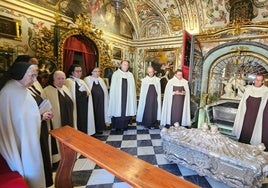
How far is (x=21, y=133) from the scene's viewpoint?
182 centimetres

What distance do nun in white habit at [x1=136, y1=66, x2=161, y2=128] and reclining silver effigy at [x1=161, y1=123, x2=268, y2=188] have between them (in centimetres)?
202

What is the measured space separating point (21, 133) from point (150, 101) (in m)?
3.90

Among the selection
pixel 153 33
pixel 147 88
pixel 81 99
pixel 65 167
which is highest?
pixel 153 33

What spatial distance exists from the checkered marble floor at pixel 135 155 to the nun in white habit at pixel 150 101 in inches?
14.6

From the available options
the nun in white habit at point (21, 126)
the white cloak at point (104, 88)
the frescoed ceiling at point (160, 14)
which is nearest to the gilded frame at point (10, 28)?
the frescoed ceiling at point (160, 14)

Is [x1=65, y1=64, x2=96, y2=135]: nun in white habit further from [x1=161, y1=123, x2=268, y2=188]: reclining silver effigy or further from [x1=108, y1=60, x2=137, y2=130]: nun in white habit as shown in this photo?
[x1=161, y1=123, x2=268, y2=188]: reclining silver effigy

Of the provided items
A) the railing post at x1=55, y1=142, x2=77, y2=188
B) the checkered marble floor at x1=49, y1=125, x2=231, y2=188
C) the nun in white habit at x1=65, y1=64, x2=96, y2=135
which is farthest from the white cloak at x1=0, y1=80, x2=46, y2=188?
the nun in white habit at x1=65, y1=64, x2=96, y2=135

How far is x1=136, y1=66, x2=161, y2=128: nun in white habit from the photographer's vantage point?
5.30 m

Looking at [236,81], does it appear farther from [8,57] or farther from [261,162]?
[8,57]

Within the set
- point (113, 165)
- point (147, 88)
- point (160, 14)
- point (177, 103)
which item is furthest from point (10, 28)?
point (160, 14)

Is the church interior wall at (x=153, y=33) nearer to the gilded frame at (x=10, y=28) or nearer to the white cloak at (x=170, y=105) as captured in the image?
the gilded frame at (x=10, y=28)

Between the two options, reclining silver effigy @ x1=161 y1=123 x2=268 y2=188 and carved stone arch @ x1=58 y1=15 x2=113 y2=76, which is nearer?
reclining silver effigy @ x1=161 y1=123 x2=268 y2=188

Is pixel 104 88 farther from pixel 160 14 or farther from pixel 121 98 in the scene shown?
pixel 160 14

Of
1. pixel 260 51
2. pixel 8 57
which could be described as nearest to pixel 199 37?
pixel 260 51
